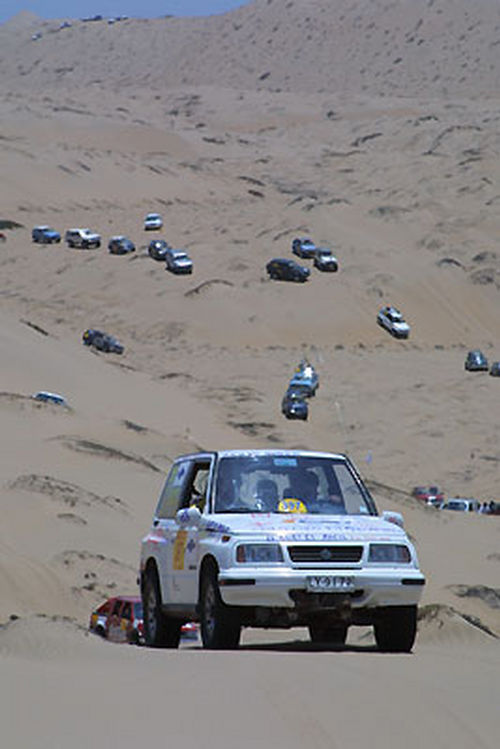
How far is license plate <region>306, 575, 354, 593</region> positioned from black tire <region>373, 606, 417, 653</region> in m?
0.51

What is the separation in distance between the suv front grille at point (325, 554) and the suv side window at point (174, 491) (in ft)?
5.85

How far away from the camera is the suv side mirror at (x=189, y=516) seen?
428 inches

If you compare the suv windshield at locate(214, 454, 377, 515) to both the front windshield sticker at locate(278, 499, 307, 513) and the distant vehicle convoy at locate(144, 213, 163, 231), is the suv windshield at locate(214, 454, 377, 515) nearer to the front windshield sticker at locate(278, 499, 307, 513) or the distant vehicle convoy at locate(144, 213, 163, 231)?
the front windshield sticker at locate(278, 499, 307, 513)

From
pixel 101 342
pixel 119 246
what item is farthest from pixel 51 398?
pixel 119 246

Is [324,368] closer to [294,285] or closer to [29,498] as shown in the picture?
[294,285]

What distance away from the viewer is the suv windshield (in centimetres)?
1110

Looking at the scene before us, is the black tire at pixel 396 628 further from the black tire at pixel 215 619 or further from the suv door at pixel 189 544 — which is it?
the suv door at pixel 189 544

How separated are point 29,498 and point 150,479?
6656mm

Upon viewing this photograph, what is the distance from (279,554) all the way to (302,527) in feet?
0.97

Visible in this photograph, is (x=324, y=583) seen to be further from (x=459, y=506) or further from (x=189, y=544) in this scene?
(x=459, y=506)

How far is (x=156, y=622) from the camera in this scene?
12023 millimetres

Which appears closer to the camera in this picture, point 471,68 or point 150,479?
point 150,479

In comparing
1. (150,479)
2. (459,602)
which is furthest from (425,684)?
(150,479)

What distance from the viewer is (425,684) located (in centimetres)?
847
